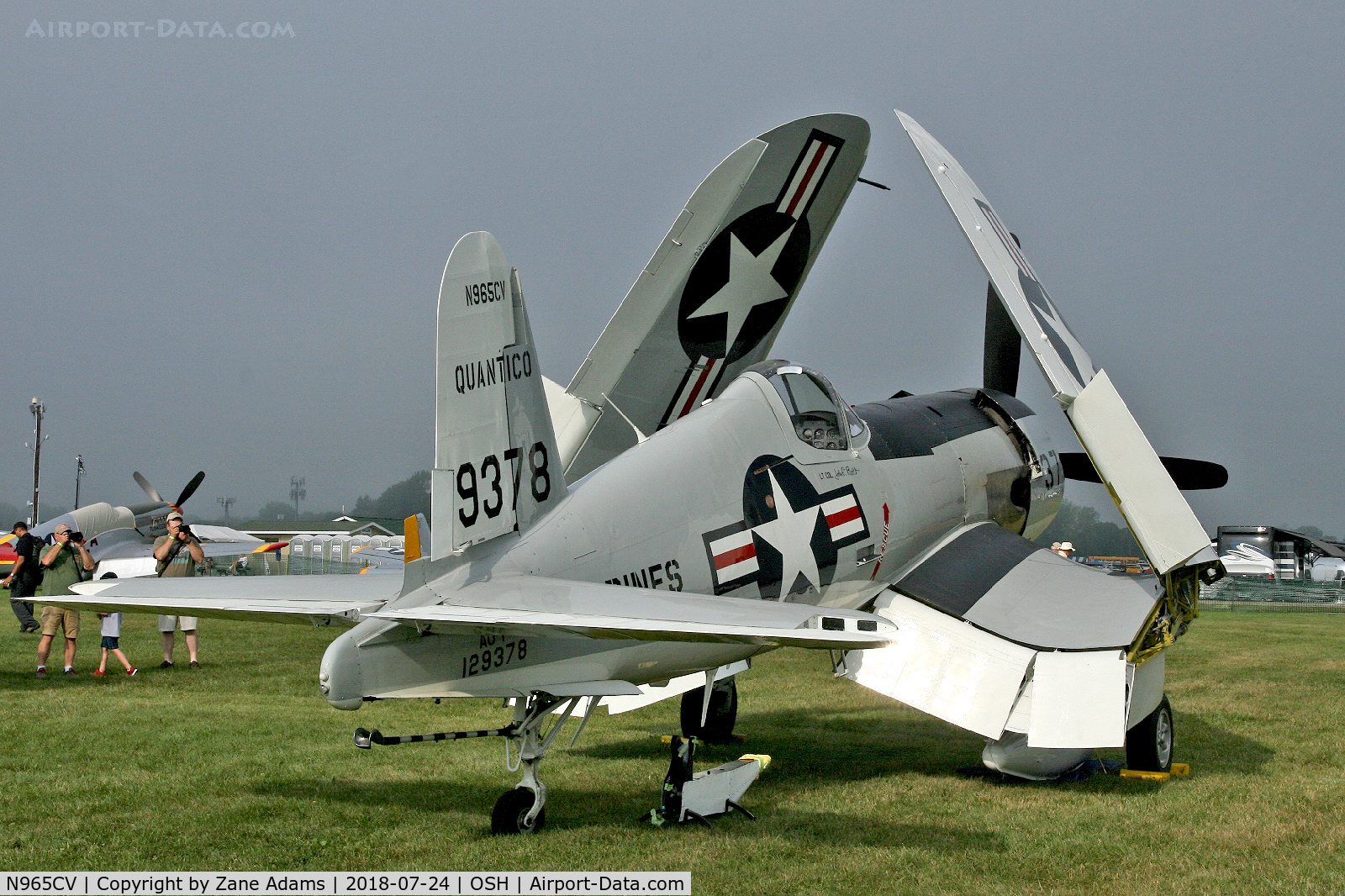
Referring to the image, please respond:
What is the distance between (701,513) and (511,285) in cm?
158

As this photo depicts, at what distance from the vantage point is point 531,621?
14.0 feet

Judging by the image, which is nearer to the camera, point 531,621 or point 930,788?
point 531,621

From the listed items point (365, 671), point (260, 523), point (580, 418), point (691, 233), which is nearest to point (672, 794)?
point (365, 671)

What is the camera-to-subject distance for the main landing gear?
516 cm

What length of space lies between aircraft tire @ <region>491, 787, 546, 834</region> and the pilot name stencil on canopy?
1997 mm

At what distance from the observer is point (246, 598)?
497 cm

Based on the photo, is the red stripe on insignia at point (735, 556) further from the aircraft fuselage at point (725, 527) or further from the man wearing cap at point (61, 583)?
the man wearing cap at point (61, 583)

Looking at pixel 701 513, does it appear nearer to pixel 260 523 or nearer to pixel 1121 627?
pixel 1121 627

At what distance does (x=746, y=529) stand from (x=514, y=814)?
1912mm

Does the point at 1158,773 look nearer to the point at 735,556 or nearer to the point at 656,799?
the point at 656,799

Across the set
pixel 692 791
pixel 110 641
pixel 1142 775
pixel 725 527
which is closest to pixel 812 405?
pixel 725 527

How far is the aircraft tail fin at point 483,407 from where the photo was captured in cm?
495

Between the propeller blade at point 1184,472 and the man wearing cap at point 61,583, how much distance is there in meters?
10.4

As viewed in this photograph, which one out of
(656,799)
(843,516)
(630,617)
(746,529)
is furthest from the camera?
(843,516)
